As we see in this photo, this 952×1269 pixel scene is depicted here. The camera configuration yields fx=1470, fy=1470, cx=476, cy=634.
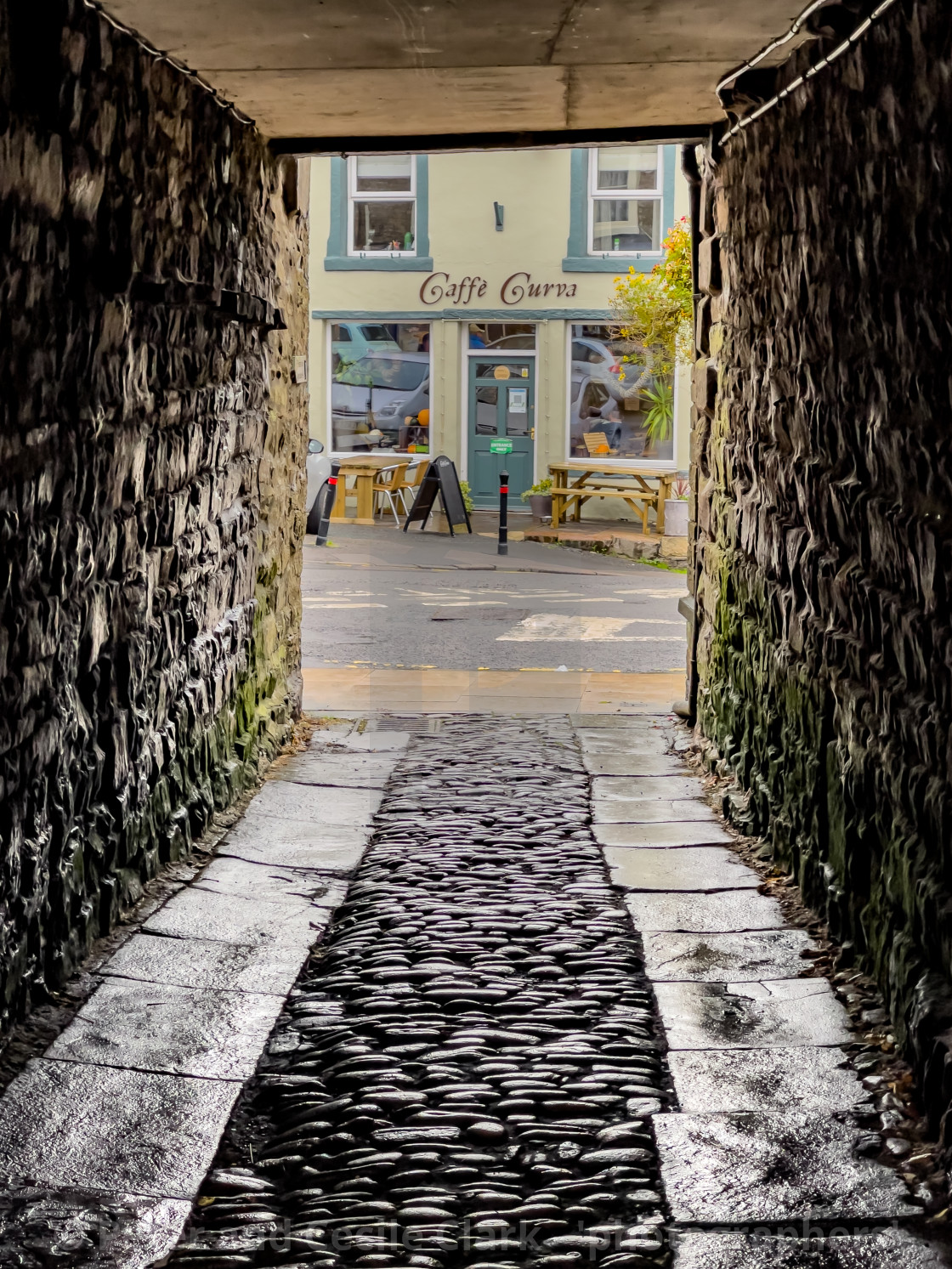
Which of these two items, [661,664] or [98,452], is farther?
[661,664]

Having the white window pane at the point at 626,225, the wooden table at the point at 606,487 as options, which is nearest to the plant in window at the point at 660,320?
the white window pane at the point at 626,225

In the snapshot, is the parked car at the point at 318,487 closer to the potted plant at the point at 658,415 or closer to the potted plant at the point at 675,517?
the potted plant at the point at 675,517

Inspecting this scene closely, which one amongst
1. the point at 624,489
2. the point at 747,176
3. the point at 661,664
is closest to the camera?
the point at 747,176

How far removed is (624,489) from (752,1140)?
1632cm

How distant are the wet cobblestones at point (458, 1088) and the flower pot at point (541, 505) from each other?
13.9 metres

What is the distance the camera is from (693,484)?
7.11 metres

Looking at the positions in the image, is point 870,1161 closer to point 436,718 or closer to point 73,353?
point 73,353

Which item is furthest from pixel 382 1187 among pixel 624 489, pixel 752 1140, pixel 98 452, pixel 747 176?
pixel 624 489

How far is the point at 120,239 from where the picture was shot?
4.16 m

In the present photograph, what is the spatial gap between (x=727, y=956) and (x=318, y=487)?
14918 mm

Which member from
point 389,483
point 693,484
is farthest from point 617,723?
point 389,483

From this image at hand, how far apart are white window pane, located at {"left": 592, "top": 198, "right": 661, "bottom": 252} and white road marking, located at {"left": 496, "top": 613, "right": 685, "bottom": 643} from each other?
962 cm

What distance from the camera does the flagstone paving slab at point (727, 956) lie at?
4.08 m

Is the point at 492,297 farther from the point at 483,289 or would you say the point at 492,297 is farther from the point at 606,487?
the point at 606,487
